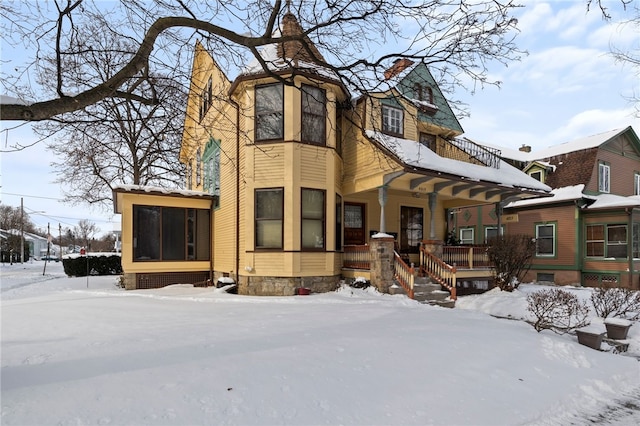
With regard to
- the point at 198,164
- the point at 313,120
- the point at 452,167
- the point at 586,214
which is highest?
the point at 313,120

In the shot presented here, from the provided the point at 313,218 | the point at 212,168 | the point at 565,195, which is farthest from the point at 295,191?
the point at 565,195

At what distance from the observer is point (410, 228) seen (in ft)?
50.1

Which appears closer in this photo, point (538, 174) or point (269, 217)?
point (269, 217)

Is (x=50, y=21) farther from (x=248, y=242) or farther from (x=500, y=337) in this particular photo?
(x=500, y=337)

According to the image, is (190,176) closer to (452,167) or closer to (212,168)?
(212,168)

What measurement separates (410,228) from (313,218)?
5.80m

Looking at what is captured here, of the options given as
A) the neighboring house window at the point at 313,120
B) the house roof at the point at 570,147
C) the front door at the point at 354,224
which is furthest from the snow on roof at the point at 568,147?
the neighboring house window at the point at 313,120

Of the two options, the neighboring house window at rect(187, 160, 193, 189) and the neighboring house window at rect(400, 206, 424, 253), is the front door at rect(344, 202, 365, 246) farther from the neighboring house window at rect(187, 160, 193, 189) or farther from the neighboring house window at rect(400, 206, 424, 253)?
the neighboring house window at rect(187, 160, 193, 189)

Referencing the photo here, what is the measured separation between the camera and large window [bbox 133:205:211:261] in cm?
1291

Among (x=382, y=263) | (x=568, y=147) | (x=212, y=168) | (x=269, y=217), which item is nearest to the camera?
(x=382, y=263)

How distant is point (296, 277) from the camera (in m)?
10.7

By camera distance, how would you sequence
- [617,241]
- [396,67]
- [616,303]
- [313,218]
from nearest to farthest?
[396,67], [616,303], [313,218], [617,241]

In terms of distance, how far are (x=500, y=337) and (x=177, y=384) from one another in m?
5.41

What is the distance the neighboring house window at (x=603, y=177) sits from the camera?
18.6 metres
